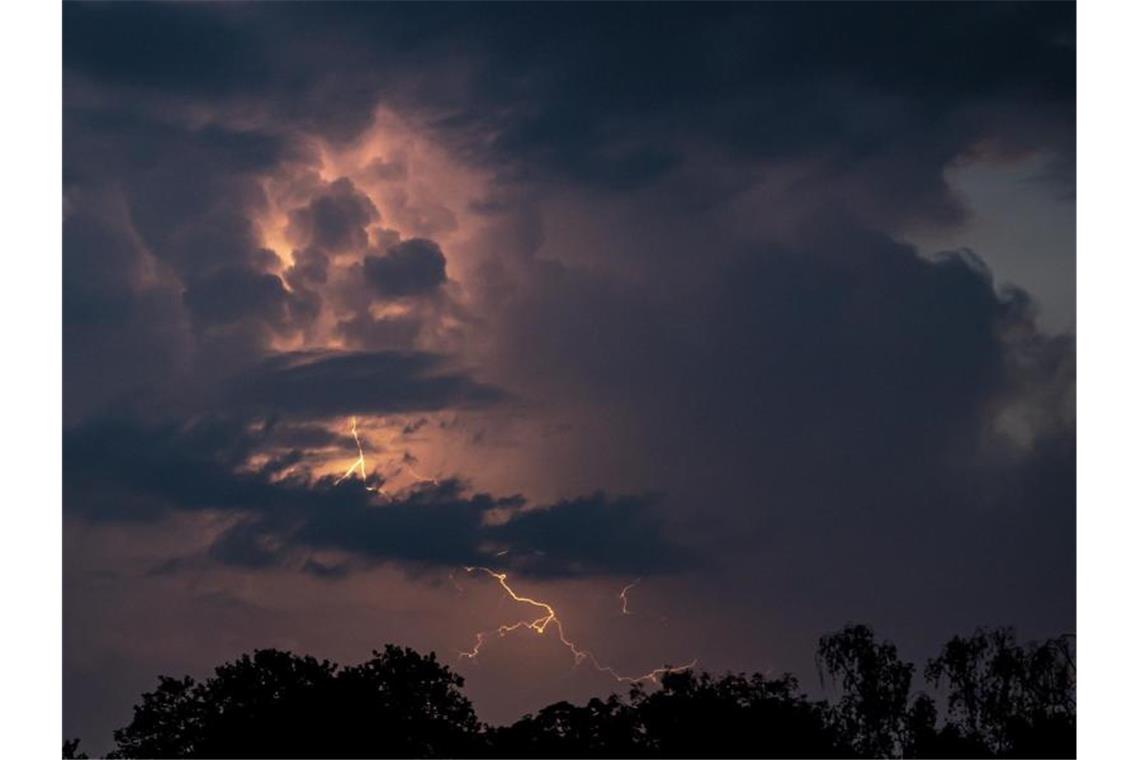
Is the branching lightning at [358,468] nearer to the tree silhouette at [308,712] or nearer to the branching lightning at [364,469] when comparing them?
the branching lightning at [364,469]

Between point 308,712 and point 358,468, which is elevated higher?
point 358,468

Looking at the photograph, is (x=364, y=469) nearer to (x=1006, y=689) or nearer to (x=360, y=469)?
(x=360, y=469)

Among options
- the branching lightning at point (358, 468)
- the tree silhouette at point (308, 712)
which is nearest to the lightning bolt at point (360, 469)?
the branching lightning at point (358, 468)

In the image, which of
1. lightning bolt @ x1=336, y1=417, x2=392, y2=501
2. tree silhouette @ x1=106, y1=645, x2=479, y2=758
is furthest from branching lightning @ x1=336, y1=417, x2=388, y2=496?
tree silhouette @ x1=106, y1=645, x2=479, y2=758

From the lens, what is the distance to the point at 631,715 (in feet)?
70.3

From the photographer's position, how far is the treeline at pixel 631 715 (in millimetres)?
20719

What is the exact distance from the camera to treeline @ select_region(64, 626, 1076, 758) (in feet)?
68.0

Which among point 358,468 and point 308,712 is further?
point 358,468

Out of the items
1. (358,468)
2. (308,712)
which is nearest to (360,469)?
(358,468)
